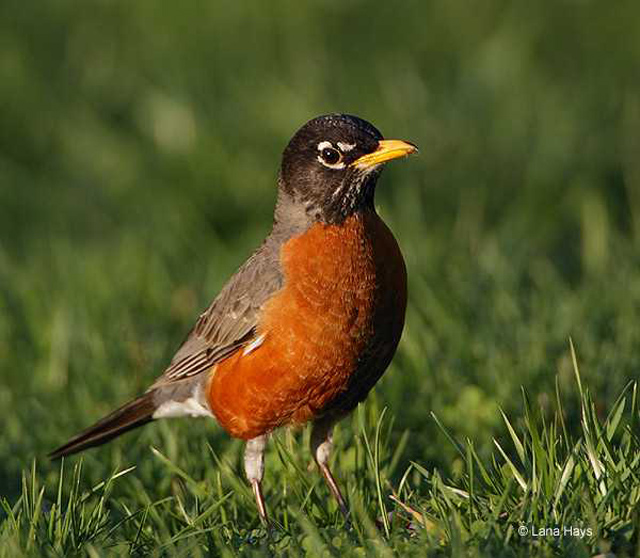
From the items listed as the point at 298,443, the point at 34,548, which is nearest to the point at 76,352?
the point at 298,443

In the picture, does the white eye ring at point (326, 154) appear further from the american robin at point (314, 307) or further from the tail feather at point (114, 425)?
the tail feather at point (114, 425)

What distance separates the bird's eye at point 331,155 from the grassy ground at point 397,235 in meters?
0.98

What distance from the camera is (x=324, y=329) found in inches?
172

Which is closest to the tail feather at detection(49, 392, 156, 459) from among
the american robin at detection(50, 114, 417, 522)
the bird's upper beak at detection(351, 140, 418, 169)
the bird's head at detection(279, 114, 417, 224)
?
the american robin at detection(50, 114, 417, 522)

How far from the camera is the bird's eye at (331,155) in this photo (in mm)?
4625

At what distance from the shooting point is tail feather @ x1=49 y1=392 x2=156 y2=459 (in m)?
4.94

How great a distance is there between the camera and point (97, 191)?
8.47 m

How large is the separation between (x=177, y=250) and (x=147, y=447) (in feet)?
8.38

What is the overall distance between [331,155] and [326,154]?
2 cm

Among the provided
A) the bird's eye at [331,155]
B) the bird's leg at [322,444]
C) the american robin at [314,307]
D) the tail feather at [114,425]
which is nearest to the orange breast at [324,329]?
the american robin at [314,307]

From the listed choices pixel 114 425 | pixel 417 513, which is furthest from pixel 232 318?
pixel 417 513

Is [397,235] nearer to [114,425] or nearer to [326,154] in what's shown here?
[326,154]

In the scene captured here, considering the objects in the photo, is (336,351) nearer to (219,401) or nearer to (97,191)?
A: (219,401)

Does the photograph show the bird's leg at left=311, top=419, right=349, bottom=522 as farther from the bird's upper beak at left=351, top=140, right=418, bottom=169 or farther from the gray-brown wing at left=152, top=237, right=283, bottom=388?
the bird's upper beak at left=351, top=140, right=418, bottom=169
